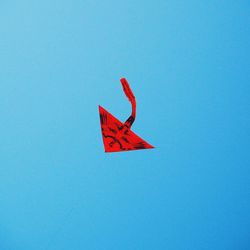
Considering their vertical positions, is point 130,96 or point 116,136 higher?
point 130,96

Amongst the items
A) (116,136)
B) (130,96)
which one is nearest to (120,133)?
(116,136)

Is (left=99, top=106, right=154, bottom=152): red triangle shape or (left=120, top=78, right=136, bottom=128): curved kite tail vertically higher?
(left=120, top=78, right=136, bottom=128): curved kite tail

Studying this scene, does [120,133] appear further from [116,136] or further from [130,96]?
[130,96]
